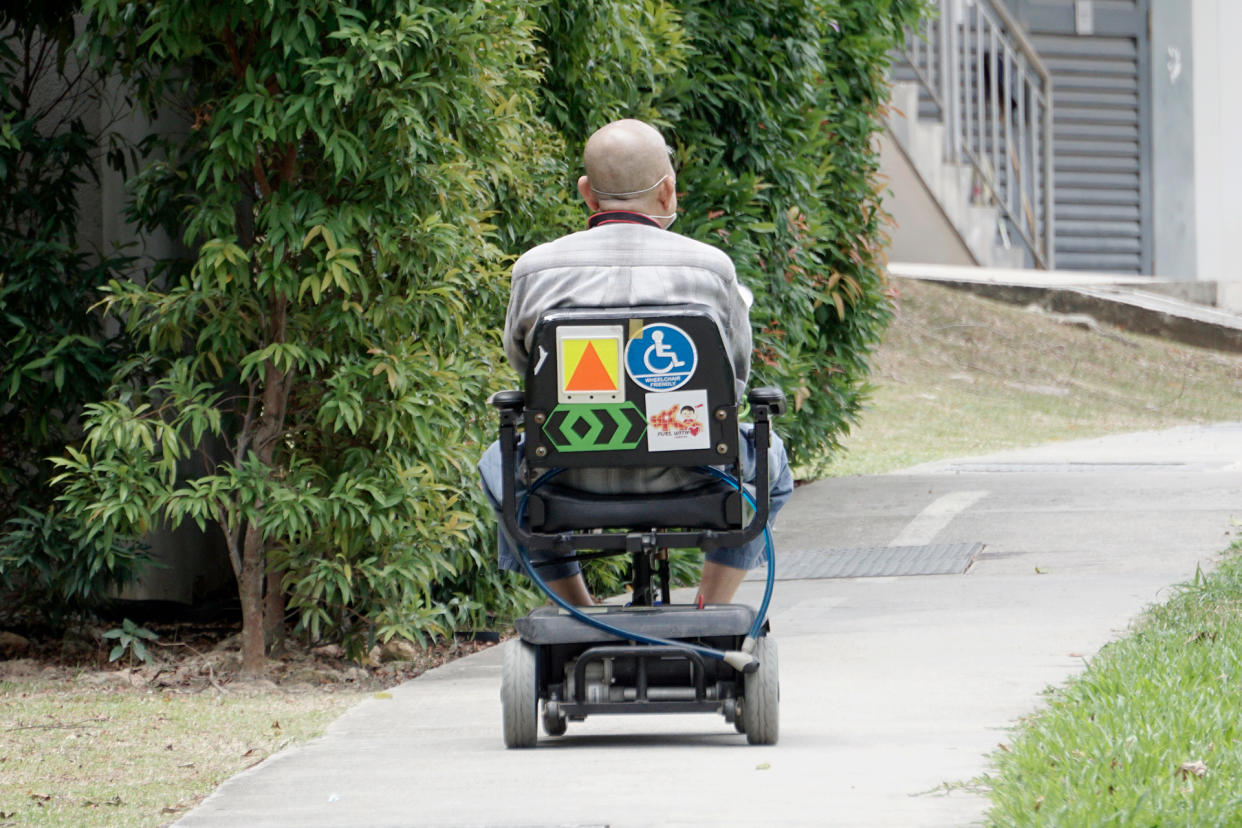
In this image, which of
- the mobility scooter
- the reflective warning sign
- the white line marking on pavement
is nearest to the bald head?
the mobility scooter

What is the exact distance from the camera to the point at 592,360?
405 cm

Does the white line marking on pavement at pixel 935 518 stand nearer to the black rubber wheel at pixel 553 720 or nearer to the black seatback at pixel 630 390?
the black rubber wheel at pixel 553 720

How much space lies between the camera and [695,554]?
820 cm

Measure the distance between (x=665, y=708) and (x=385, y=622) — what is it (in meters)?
2.03

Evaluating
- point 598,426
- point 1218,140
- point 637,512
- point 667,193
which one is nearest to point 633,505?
point 637,512

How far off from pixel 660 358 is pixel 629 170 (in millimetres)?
555

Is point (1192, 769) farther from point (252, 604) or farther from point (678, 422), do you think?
point (252, 604)

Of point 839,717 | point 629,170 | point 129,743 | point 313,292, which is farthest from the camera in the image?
point 313,292

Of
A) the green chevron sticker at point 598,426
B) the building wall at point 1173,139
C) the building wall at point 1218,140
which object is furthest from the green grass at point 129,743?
the building wall at point 1218,140

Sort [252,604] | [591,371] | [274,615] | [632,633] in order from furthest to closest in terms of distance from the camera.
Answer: [274,615] → [252,604] → [632,633] → [591,371]

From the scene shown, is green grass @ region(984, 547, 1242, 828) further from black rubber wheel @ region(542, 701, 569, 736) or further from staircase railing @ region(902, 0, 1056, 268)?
staircase railing @ region(902, 0, 1056, 268)

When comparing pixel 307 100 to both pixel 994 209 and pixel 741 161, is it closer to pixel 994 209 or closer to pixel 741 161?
pixel 741 161

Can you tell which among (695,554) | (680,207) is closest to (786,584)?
(695,554)

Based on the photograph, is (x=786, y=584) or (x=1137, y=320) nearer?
(x=786, y=584)
